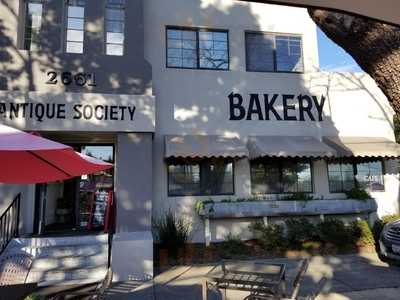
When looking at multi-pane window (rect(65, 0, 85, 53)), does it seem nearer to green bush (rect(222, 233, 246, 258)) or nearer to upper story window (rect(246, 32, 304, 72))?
upper story window (rect(246, 32, 304, 72))

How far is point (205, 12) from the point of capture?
12125mm

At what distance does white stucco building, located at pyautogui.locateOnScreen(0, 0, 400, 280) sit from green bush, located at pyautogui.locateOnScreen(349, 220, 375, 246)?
64 cm

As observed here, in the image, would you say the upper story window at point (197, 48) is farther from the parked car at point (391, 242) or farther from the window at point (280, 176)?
the parked car at point (391, 242)

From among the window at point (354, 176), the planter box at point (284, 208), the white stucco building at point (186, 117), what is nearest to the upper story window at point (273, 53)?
the white stucco building at point (186, 117)

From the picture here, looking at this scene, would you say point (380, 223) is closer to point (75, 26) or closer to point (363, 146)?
point (363, 146)

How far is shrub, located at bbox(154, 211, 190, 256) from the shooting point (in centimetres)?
938

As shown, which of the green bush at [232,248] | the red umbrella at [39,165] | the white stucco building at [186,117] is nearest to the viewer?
the red umbrella at [39,165]

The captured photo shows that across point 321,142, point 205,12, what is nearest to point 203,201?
point 321,142

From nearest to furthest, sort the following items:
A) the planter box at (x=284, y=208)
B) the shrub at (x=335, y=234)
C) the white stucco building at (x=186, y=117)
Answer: the white stucco building at (x=186, y=117), the shrub at (x=335, y=234), the planter box at (x=284, y=208)

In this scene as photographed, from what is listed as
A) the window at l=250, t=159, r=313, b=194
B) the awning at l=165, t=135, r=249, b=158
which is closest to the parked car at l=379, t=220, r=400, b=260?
the window at l=250, t=159, r=313, b=194

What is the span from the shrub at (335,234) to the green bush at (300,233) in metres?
0.22

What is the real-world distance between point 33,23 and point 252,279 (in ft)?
30.4

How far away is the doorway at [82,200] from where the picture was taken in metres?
10.3

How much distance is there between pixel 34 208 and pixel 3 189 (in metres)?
0.95
